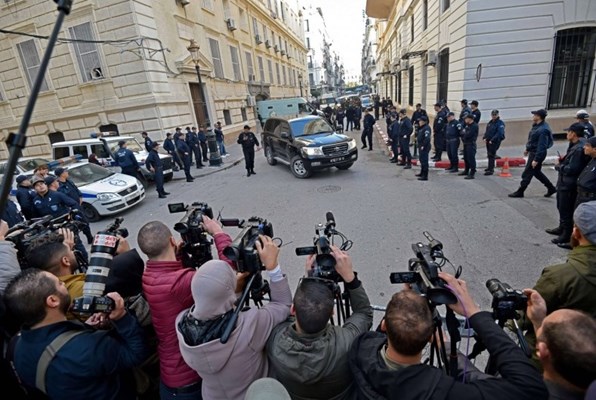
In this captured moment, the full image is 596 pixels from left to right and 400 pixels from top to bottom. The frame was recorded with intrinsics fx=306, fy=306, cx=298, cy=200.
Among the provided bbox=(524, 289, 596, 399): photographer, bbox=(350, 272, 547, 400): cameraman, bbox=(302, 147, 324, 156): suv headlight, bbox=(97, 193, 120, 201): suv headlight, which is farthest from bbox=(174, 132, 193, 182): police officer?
bbox=(524, 289, 596, 399): photographer

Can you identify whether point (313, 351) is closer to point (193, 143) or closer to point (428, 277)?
point (428, 277)

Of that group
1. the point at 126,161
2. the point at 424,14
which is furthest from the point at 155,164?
the point at 424,14

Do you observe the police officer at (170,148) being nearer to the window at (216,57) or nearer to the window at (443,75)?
the window at (216,57)

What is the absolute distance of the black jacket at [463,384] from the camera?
4.12 feet

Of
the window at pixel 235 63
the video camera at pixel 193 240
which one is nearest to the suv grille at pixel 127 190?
the video camera at pixel 193 240

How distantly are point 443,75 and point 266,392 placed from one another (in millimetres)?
15702

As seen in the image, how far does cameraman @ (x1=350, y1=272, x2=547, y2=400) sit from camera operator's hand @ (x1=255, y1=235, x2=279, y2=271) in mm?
726

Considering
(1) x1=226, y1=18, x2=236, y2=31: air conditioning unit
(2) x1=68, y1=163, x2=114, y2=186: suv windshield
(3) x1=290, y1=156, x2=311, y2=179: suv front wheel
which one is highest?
(1) x1=226, y1=18, x2=236, y2=31: air conditioning unit

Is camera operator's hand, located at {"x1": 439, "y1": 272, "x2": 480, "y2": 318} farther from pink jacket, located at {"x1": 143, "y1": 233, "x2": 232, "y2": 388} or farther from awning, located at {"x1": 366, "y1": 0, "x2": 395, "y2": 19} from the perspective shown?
awning, located at {"x1": 366, "y1": 0, "x2": 395, "y2": 19}

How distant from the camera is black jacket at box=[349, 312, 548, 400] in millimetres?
1255

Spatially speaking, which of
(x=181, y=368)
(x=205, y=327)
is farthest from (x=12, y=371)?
(x=205, y=327)

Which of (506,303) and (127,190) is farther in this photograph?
(127,190)

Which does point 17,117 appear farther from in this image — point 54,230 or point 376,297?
point 376,297

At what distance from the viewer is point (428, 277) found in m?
1.71
